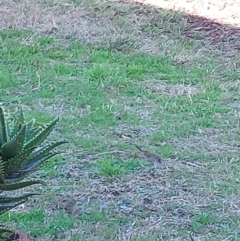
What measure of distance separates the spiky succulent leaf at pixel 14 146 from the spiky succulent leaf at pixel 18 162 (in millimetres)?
21

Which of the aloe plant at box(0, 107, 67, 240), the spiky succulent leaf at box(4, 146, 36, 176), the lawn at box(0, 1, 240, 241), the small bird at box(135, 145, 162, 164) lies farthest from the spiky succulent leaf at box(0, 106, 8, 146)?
the small bird at box(135, 145, 162, 164)

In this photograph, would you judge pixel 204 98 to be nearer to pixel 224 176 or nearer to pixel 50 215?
pixel 224 176

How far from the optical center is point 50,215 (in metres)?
3.24

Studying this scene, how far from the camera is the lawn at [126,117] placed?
128 inches

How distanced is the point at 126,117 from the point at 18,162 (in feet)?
8.11

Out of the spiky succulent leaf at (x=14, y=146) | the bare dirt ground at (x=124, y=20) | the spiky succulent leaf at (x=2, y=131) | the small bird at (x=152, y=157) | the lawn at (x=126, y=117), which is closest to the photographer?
the spiky succulent leaf at (x=14, y=146)

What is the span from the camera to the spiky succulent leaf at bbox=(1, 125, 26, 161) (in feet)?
6.97

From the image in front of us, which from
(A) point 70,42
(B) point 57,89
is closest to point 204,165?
(B) point 57,89

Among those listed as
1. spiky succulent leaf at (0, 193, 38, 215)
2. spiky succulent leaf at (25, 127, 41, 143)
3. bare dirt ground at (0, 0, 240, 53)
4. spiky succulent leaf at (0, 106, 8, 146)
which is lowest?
bare dirt ground at (0, 0, 240, 53)

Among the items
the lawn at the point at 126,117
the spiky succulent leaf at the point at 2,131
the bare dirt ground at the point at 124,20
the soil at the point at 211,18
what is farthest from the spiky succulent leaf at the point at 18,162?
the soil at the point at 211,18

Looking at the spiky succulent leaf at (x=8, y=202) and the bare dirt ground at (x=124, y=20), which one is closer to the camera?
the spiky succulent leaf at (x=8, y=202)

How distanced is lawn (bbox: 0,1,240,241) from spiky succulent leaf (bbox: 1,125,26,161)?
3.13 ft

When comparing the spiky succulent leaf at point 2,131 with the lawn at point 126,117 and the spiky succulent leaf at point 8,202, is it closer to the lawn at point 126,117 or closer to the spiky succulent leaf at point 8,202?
the spiky succulent leaf at point 8,202

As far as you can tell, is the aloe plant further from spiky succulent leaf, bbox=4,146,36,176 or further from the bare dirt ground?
the bare dirt ground
